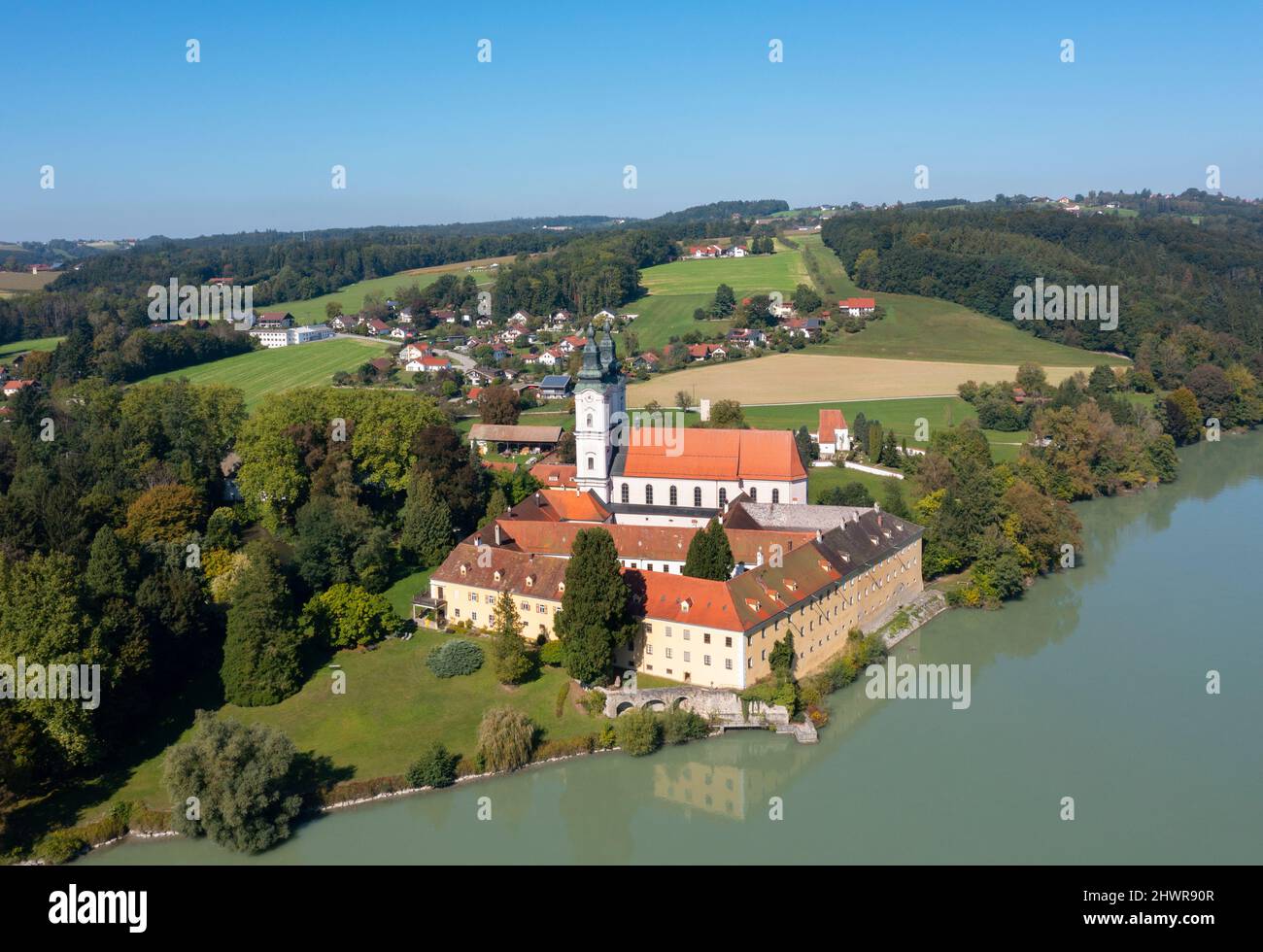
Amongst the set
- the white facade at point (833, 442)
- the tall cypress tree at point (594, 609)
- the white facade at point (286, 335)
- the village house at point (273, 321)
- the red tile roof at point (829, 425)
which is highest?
the village house at point (273, 321)

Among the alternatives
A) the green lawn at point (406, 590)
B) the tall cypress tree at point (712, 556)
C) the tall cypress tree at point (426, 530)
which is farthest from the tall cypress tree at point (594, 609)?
the tall cypress tree at point (426, 530)

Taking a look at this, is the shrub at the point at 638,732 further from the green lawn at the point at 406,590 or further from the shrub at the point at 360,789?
the green lawn at the point at 406,590

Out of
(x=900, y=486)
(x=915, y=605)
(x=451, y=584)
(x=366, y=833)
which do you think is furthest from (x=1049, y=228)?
(x=366, y=833)

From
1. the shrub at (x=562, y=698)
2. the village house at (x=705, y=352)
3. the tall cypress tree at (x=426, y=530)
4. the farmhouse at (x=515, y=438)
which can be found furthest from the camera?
the village house at (x=705, y=352)

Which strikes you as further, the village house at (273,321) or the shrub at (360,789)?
the village house at (273,321)

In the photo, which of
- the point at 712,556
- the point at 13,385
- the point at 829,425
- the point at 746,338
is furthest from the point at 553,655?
Answer: the point at 746,338

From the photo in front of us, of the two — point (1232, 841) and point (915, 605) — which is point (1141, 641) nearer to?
point (915, 605)
